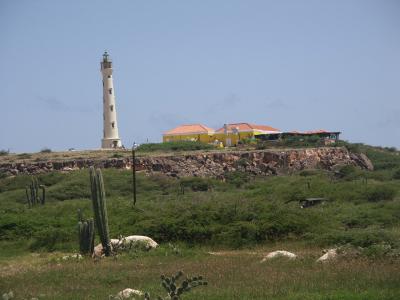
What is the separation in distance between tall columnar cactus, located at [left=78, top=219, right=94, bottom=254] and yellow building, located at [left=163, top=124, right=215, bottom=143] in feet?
183

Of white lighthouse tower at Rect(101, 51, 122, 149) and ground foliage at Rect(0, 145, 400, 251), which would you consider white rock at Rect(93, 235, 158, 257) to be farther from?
white lighthouse tower at Rect(101, 51, 122, 149)

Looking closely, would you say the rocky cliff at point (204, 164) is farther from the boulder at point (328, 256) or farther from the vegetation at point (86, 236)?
the boulder at point (328, 256)

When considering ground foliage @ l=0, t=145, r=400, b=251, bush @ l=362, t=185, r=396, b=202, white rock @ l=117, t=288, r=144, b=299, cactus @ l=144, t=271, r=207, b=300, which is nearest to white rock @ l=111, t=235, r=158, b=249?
ground foliage @ l=0, t=145, r=400, b=251

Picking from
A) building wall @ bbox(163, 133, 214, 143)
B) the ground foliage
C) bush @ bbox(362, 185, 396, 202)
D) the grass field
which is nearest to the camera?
the grass field

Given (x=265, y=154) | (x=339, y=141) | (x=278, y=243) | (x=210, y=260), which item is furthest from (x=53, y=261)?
(x=339, y=141)

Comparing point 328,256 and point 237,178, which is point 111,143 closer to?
point 237,178

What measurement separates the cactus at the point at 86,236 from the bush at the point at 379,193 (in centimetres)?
1917

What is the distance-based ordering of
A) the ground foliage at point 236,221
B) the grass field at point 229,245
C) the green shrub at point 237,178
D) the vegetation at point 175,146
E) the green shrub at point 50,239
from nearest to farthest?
the grass field at point 229,245, the ground foliage at point 236,221, the green shrub at point 50,239, the green shrub at point 237,178, the vegetation at point 175,146

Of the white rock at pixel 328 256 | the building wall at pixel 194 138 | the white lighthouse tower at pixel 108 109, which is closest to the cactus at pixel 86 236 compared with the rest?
the white rock at pixel 328 256

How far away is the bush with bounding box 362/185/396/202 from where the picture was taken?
129 feet

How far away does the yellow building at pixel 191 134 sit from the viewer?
3219 inches

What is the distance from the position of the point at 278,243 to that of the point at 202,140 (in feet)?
181

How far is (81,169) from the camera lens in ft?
201

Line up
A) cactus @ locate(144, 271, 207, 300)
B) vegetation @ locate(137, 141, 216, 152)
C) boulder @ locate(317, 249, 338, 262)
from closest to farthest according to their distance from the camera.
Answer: cactus @ locate(144, 271, 207, 300) → boulder @ locate(317, 249, 338, 262) → vegetation @ locate(137, 141, 216, 152)
